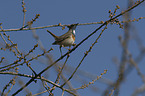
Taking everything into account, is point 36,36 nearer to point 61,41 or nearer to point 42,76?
point 42,76

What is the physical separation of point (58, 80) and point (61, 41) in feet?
7.87

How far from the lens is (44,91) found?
12.9ft

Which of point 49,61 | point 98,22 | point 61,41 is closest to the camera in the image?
point 49,61

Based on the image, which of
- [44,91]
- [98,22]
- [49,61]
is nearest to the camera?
[49,61]

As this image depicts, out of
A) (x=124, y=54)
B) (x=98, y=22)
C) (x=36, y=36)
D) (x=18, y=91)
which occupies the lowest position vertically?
(x=124, y=54)

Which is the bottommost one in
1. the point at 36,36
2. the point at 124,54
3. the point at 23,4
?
the point at 124,54

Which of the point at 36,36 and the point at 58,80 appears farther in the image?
the point at 58,80

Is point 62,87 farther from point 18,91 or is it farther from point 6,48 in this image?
point 6,48

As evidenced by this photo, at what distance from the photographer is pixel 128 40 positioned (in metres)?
1.96

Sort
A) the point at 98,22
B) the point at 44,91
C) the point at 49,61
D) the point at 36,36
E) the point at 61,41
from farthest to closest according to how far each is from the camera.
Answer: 1. the point at 61,41
2. the point at 44,91
3. the point at 98,22
4. the point at 49,61
5. the point at 36,36

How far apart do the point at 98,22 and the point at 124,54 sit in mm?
1768

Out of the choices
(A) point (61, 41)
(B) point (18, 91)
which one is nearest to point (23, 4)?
(B) point (18, 91)

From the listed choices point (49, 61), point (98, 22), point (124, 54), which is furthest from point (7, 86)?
point (124, 54)

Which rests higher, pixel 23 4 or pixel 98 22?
pixel 23 4
